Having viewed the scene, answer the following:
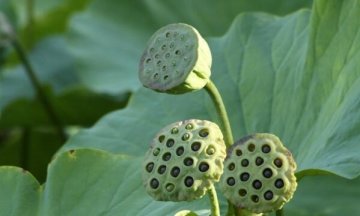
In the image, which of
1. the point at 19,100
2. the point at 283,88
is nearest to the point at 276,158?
the point at 283,88

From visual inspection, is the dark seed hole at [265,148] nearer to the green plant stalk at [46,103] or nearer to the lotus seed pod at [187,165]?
the lotus seed pod at [187,165]

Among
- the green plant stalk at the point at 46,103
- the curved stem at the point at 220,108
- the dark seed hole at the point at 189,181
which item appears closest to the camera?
the dark seed hole at the point at 189,181

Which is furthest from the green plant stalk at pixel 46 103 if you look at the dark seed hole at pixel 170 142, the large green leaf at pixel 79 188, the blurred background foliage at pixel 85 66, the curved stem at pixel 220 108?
the dark seed hole at pixel 170 142

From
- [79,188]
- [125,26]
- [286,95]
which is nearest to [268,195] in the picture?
[79,188]

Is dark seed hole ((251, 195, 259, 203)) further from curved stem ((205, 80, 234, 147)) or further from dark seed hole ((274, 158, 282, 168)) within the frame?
curved stem ((205, 80, 234, 147))

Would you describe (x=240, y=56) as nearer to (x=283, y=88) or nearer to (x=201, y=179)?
(x=283, y=88)

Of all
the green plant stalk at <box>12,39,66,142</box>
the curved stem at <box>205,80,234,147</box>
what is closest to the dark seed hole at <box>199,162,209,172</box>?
the curved stem at <box>205,80,234,147</box>
